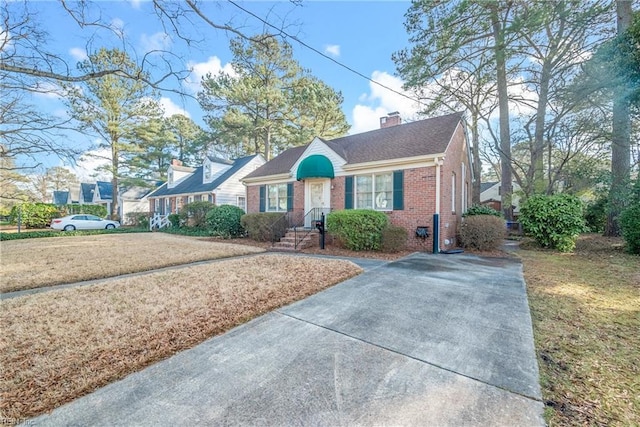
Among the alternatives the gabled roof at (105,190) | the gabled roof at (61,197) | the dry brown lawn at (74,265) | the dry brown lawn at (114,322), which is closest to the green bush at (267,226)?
the dry brown lawn at (74,265)

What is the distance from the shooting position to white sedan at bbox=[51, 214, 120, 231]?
21328 millimetres

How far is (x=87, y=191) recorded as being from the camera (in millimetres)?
37656

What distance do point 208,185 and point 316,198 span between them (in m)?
13.5

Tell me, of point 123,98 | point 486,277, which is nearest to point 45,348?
point 486,277

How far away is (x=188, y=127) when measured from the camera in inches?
1368

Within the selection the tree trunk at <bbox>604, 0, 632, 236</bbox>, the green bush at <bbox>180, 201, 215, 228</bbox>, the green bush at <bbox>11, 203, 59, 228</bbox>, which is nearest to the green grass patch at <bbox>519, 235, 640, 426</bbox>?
the tree trunk at <bbox>604, 0, 632, 236</bbox>

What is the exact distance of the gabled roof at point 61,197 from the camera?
41875mm

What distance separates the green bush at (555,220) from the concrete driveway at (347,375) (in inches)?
309

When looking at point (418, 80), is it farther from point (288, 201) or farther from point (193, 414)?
point (193, 414)

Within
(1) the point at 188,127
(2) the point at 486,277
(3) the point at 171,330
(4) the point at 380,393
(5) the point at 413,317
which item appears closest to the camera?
(4) the point at 380,393

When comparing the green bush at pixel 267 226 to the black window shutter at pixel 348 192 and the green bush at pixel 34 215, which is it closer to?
the black window shutter at pixel 348 192

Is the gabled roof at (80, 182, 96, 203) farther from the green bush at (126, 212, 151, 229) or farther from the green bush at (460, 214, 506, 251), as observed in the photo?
the green bush at (460, 214, 506, 251)

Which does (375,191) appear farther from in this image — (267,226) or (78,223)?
(78,223)

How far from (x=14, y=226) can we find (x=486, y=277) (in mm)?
36477
